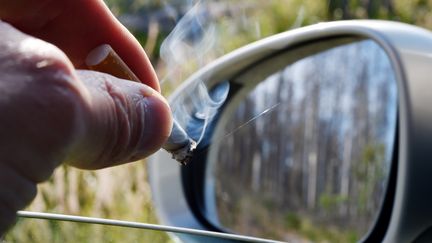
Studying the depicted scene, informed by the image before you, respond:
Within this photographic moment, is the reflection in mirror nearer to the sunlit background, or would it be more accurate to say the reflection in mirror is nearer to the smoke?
the sunlit background

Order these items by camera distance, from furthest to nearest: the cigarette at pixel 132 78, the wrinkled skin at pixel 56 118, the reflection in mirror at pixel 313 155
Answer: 1. the reflection in mirror at pixel 313 155
2. the cigarette at pixel 132 78
3. the wrinkled skin at pixel 56 118

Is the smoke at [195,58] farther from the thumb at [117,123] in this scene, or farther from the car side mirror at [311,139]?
the thumb at [117,123]

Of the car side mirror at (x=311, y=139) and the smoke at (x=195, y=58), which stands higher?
the smoke at (x=195, y=58)

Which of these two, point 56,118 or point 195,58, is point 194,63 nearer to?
point 195,58

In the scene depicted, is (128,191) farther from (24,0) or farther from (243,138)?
(243,138)

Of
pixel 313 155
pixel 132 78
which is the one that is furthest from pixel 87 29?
pixel 313 155

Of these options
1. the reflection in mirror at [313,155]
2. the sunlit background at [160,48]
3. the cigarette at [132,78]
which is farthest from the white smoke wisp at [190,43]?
the reflection in mirror at [313,155]

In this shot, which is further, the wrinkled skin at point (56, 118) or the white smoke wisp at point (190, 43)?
the white smoke wisp at point (190, 43)
